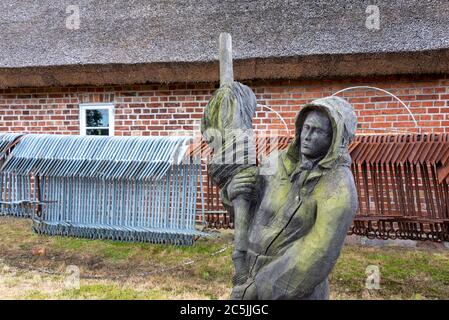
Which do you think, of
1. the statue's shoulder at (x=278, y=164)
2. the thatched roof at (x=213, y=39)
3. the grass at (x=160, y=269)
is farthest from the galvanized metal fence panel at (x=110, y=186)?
the statue's shoulder at (x=278, y=164)

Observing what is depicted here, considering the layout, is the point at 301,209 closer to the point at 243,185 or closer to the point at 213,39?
the point at 243,185

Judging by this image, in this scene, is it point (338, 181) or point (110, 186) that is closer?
point (338, 181)

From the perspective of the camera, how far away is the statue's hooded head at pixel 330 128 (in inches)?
59.1

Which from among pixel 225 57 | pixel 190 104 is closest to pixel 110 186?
pixel 190 104

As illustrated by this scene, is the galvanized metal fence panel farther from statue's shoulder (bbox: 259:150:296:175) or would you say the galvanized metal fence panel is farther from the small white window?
statue's shoulder (bbox: 259:150:296:175)

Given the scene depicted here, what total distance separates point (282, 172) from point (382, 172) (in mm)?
1933

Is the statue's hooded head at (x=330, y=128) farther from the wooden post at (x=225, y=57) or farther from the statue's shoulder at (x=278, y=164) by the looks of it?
the wooden post at (x=225, y=57)

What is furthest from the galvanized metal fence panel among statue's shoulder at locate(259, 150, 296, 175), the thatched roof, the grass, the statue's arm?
the statue's arm

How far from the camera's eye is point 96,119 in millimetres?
5098

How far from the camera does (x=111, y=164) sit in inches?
150

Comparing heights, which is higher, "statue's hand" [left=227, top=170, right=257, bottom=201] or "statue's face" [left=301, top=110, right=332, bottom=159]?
"statue's face" [left=301, top=110, right=332, bottom=159]

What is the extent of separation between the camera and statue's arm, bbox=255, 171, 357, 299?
1467 mm

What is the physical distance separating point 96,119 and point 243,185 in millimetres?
3815

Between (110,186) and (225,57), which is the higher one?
(225,57)
